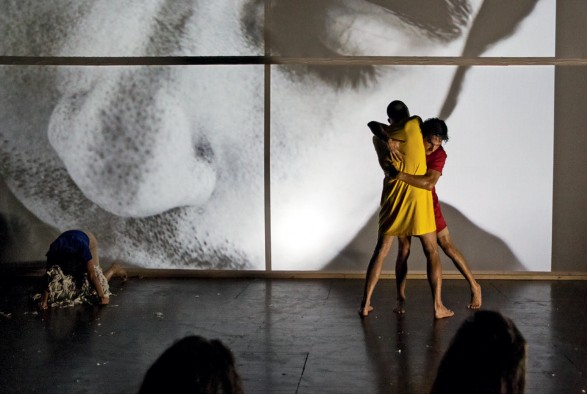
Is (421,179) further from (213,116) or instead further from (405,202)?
(213,116)

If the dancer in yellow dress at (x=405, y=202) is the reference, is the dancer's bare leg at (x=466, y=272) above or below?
below

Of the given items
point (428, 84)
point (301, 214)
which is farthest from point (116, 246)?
point (428, 84)

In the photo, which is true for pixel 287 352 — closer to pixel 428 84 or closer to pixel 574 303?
pixel 574 303

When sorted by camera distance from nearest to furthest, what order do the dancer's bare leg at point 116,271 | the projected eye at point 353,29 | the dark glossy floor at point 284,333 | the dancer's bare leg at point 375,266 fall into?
the dark glossy floor at point 284,333 → the dancer's bare leg at point 375,266 → the dancer's bare leg at point 116,271 → the projected eye at point 353,29

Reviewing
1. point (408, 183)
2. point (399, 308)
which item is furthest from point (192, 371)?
point (399, 308)

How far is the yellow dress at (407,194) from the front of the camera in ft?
19.5

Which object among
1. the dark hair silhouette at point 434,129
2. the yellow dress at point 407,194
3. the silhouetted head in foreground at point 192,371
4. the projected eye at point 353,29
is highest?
the projected eye at point 353,29

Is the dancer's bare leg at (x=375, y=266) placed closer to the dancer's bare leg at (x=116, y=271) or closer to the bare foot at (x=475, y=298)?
the bare foot at (x=475, y=298)

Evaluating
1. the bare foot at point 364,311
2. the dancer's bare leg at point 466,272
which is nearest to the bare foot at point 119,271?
the bare foot at point 364,311

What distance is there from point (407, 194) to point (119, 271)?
10.4ft

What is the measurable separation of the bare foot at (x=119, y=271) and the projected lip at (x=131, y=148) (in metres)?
0.56

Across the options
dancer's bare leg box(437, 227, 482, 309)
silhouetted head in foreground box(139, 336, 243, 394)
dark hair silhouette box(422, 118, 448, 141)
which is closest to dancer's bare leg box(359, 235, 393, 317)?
dancer's bare leg box(437, 227, 482, 309)

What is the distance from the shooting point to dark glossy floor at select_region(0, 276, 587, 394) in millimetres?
4305

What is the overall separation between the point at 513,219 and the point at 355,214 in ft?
4.91
